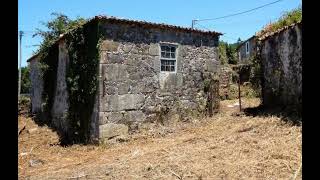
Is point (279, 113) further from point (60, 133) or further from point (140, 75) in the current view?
point (60, 133)

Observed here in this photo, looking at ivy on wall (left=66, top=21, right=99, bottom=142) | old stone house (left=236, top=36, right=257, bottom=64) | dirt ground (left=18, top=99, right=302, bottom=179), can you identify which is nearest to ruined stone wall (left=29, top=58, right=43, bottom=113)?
dirt ground (left=18, top=99, right=302, bottom=179)

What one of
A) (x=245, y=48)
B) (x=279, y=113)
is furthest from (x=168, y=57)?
(x=245, y=48)

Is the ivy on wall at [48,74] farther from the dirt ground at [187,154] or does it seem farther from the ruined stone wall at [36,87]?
the dirt ground at [187,154]

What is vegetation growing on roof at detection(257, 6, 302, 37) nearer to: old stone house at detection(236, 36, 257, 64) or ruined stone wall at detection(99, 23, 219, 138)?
ruined stone wall at detection(99, 23, 219, 138)

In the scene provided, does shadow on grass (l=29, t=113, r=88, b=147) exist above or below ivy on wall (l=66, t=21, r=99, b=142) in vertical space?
below

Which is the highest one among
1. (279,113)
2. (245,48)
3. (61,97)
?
(245,48)

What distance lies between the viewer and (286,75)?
1345cm

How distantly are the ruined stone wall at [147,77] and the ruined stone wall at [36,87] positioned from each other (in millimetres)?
9012

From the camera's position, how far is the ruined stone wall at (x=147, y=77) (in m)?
12.3

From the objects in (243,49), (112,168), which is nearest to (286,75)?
(112,168)

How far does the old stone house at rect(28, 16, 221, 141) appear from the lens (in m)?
12.2

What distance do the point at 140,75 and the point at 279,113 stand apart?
16.0 feet

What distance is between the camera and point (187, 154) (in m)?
9.46

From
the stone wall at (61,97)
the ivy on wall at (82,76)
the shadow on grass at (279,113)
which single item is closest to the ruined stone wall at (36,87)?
the stone wall at (61,97)
